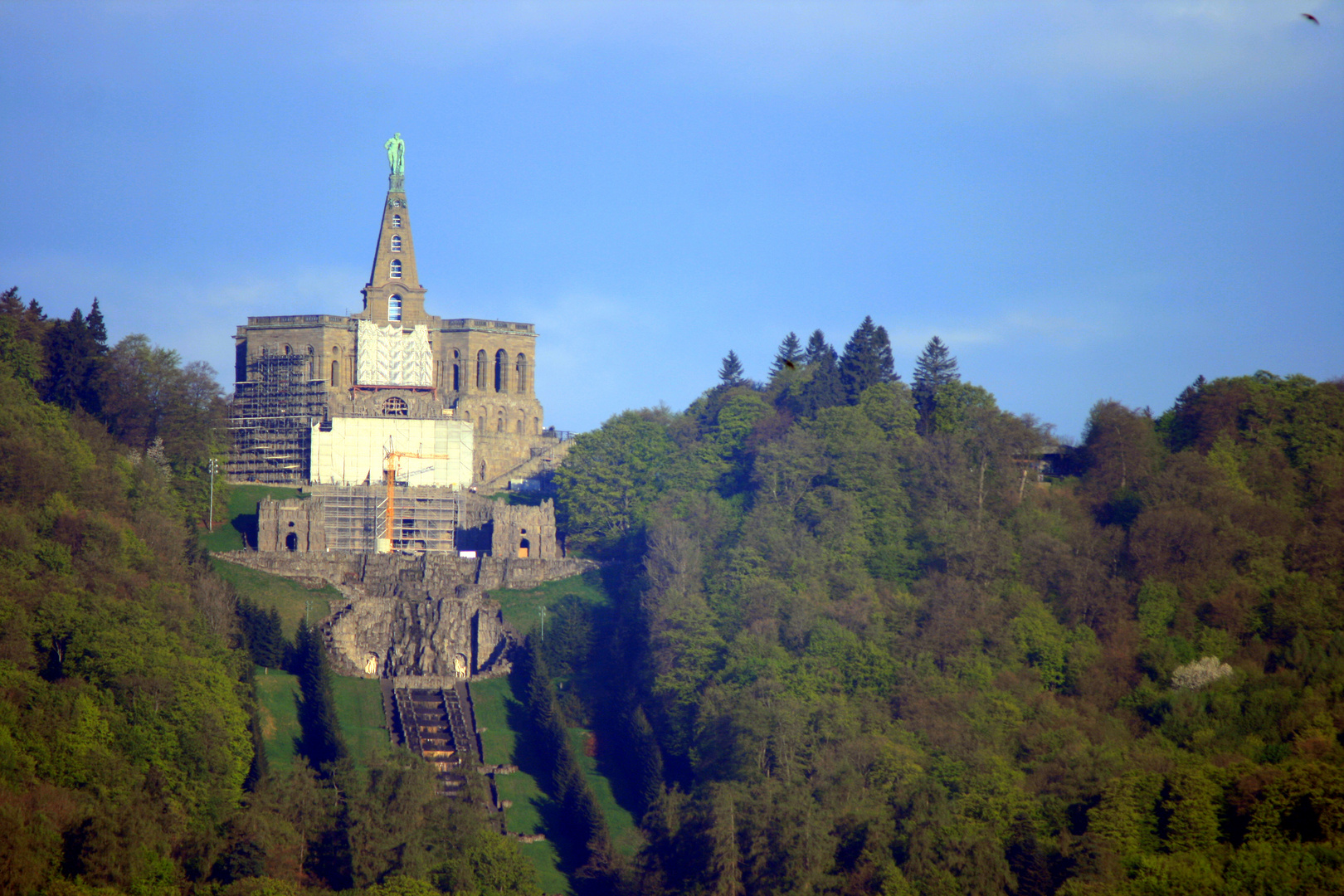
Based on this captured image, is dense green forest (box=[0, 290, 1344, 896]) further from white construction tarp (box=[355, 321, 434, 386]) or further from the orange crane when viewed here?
white construction tarp (box=[355, 321, 434, 386])

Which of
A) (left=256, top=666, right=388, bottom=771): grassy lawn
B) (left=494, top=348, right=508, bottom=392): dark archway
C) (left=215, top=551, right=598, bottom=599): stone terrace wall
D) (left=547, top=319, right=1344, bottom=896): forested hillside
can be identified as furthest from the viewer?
(left=494, top=348, right=508, bottom=392): dark archway

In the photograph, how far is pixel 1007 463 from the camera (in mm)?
72312

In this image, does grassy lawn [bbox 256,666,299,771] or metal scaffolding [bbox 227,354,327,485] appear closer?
Answer: grassy lawn [bbox 256,666,299,771]

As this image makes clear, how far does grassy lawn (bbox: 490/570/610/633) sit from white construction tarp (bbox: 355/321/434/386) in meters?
21.1

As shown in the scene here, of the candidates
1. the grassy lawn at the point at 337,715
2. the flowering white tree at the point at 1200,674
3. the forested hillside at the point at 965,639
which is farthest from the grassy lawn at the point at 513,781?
the flowering white tree at the point at 1200,674

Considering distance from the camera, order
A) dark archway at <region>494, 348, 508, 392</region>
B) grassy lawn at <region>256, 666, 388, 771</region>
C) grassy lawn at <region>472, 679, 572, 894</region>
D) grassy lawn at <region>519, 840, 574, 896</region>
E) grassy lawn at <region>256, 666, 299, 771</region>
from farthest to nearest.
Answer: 1. dark archway at <region>494, 348, 508, 392</region>
2. grassy lawn at <region>256, 666, 388, 771</region>
3. grassy lawn at <region>256, 666, 299, 771</region>
4. grassy lawn at <region>472, 679, 572, 894</region>
5. grassy lawn at <region>519, 840, 574, 896</region>

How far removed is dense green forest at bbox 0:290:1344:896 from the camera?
5103 centimetres

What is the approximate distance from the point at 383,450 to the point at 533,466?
28.9 ft

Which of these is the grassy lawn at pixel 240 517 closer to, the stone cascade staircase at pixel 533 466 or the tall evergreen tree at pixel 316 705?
the tall evergreen tree at pixel 316 705

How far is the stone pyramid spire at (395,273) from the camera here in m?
91.6

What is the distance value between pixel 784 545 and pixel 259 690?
18.9m

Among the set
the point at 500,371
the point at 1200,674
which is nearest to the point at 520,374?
the point at 500,371

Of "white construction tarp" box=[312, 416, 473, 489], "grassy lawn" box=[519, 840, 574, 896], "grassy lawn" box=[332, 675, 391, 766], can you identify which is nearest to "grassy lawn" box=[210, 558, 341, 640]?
"grassy lawn" box=[332, 675, 391, 766]

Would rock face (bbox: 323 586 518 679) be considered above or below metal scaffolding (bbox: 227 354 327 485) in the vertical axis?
below
